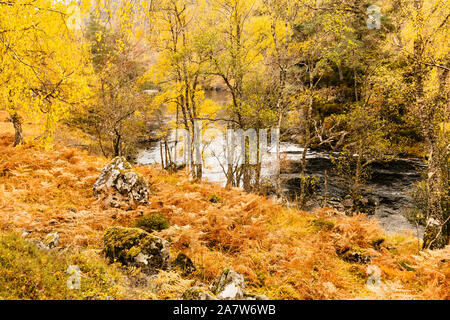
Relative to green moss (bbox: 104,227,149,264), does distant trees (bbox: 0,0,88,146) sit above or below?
above

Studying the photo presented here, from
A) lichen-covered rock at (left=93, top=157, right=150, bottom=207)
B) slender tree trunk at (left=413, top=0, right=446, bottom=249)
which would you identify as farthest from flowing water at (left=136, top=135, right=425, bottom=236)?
slender tree trunk at (left=413, top=0, right=446, bottom=249)

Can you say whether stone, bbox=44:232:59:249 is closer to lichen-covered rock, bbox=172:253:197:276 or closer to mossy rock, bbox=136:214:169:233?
mossy rock, bbox=136:214:169:233

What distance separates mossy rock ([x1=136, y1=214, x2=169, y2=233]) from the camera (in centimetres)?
645

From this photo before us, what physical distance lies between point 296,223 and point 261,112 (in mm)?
6310

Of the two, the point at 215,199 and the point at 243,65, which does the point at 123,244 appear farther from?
the point at 243,65

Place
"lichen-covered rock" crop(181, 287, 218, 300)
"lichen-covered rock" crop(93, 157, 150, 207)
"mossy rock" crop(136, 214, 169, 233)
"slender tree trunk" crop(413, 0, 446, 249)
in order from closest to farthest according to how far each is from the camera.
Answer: "lichen-covered rock" crop(181, 287, 218, 300), "mossy rock" crop(136, 214, 169, 233), "slender tree trunk" crop(413, 0, 446, 249), "lichen-covered rock" crop(93, 157, 150, 207)

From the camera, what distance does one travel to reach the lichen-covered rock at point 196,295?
354 cm

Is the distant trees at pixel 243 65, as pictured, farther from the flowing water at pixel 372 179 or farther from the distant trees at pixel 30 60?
the flowing water at pixel 372 179

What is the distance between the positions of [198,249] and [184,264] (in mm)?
725

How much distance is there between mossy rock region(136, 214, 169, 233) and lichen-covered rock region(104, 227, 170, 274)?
1.40 m

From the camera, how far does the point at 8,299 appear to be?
9.46 feet

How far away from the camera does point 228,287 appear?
3.79 meters

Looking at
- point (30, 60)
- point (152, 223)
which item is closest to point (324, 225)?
point (152, 223)
